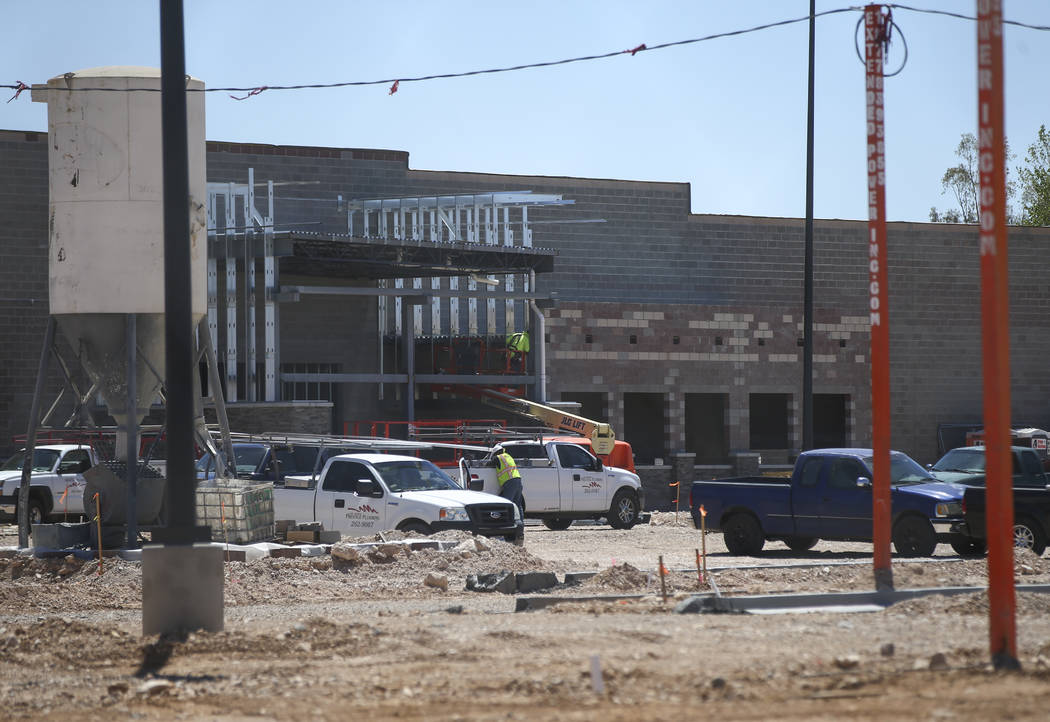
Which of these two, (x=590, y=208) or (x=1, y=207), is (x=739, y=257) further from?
(x=1, y=207)

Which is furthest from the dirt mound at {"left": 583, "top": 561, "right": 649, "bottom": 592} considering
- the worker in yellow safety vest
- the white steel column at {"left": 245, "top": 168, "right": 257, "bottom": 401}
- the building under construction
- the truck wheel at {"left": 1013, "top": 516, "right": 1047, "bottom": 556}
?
the white steel column at {"left": 245, "top": 168, "right": 257, "bottom": 401}

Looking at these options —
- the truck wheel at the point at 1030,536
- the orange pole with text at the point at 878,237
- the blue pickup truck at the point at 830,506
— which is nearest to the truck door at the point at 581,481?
the blue pickup truck at the point at 830,506

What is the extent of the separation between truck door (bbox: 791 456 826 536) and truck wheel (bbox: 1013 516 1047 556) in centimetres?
284

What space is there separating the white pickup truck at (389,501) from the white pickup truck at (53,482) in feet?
27.8

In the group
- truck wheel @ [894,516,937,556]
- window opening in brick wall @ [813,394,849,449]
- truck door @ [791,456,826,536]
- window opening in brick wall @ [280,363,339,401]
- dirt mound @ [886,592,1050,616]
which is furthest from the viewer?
window opening in brick wall @ [813,394,849,449]

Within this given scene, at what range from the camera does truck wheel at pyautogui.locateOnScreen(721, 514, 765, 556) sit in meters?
21.0

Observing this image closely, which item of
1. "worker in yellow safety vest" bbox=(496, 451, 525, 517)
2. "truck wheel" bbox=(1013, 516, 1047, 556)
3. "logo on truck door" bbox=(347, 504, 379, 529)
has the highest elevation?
"worker in yellow safety vest" bbox=(496, 451, 525, 517)

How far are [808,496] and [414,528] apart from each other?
6008 mm

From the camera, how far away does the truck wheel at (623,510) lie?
1107 inches

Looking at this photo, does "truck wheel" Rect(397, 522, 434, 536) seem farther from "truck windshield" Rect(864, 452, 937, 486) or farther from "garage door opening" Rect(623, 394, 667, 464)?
"garage door opening" Rect(623, 394, 667, 464)

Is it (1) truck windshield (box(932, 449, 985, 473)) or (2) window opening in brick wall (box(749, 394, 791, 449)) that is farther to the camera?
(2) window opening in brick wall (box(749, 394, 791, 449))

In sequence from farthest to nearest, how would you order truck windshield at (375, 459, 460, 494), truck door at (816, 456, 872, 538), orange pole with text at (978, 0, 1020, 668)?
truck windshield at (375, 459, 460, 494) < truck door at (816, 456, 872, 538) < orange pole with text at (978, 0, 1020, 668)

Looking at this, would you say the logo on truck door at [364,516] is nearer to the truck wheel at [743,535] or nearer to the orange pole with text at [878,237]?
the truck wheel at [743,535]

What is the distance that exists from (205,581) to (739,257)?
126ft
